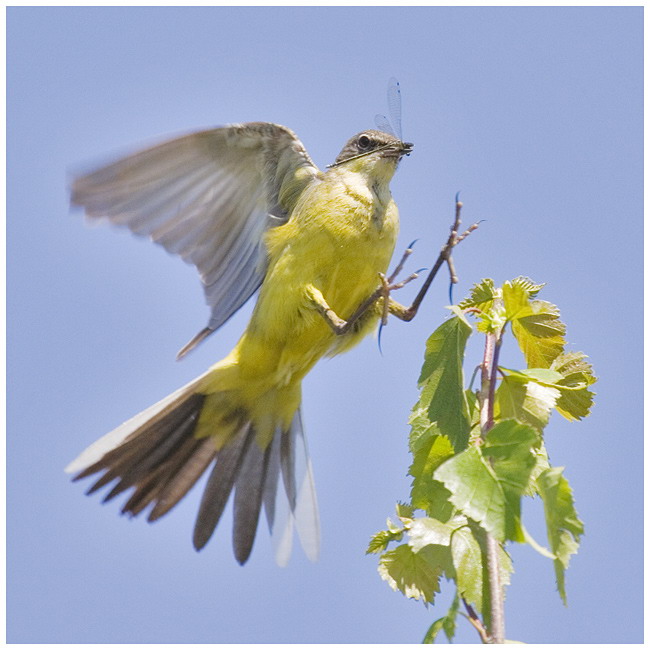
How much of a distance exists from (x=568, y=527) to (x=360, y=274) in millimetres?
2581

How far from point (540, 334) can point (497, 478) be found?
0.91 meters

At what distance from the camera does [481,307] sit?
135 inches

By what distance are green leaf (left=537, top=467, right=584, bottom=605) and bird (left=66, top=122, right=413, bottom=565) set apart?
2.21 metres

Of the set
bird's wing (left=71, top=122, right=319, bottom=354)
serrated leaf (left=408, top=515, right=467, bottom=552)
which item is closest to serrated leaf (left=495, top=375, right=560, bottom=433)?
serrated leaf (left=408, top=515, right=467, bottom=552)

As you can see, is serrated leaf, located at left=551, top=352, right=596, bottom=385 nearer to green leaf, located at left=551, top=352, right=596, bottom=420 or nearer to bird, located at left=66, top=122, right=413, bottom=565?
green leaf, located at left=551, top=352, right=596, bottom=420

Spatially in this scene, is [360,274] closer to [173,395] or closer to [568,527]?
[173,395]

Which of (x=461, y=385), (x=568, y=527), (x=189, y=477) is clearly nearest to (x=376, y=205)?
(x=189, y=477)

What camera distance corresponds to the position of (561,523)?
2.65 metres

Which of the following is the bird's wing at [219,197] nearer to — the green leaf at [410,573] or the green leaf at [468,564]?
the green leaf at [410,573]

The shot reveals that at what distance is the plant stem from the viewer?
8.39 ft

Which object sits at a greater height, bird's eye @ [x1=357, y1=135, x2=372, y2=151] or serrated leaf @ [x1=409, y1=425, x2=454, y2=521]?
bird's eye @ [x1=357, y1=135, x2=372, y2=151]

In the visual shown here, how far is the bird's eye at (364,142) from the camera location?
226 inches

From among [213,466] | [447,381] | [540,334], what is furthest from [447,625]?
[213,466]

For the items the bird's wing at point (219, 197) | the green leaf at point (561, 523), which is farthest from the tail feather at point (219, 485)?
the green leaf at point (561, 523)
